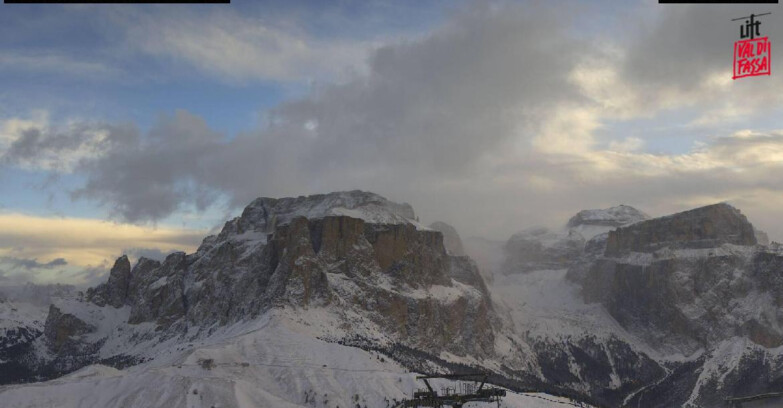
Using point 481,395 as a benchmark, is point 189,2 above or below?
above

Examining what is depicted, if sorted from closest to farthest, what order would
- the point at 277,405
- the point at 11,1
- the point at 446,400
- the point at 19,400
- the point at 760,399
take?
1. the point at 760,399
2. the point at 11,1
3. the point at 446,400
4. the point at 19,400
5. the point at 277,405

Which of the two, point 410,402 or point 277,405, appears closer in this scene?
point 410,402

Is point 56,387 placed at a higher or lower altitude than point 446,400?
lower

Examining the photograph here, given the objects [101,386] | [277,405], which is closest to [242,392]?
[277,405]

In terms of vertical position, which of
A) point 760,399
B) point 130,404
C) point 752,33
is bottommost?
point 130,404

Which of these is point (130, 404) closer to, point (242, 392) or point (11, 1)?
point (242, 392)

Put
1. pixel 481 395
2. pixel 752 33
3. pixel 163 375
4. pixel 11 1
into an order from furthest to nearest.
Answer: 1. pixel 163 375
2. pixel 752 33
3. pixel 481 395
4. pixel 11 1

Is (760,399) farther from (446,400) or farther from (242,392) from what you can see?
(242,392)

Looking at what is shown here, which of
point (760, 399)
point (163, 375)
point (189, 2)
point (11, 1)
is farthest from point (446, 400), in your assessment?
point (163, 375)

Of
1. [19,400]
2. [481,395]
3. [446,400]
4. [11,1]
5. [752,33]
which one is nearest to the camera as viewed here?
[11,1]
